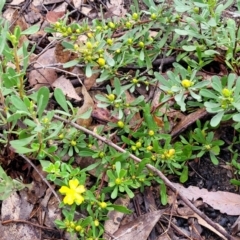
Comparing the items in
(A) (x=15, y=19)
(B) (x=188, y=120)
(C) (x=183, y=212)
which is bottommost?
(C) (x=183, y=212)

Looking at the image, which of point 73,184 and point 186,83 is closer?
point 73,184

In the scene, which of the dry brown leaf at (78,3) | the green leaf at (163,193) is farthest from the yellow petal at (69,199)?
the dry brown leaf at (78,3)

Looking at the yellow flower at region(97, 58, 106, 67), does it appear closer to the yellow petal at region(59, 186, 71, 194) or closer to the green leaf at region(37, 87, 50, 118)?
the green leaf at region(37, 87, 50, 118)

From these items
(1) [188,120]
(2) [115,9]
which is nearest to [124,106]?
(1) [188,120]

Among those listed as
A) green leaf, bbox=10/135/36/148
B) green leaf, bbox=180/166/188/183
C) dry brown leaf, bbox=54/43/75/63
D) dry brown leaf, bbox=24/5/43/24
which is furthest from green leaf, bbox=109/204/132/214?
dry brown leaf, bbox=24/5/43/24

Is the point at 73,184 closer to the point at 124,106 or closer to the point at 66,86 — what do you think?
the point at 124,106

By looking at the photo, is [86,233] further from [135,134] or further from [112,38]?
[112,38]

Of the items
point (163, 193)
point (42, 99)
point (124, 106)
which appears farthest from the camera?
point (124, 106)
